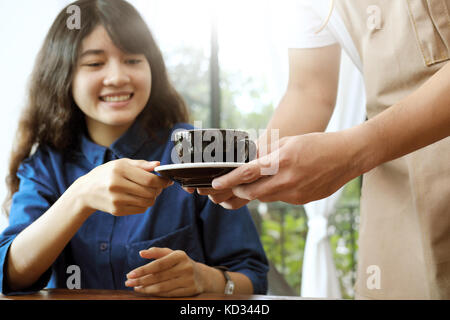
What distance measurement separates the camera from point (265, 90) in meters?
3.96

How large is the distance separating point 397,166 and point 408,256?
0.68 ft

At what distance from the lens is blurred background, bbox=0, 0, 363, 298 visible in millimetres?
2072

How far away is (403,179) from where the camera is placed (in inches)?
41.3

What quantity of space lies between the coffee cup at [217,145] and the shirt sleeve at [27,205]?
556 mm

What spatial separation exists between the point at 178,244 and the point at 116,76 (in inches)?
20.8

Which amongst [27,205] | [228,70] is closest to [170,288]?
[27,205]

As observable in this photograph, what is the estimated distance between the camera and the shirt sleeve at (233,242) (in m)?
1.32

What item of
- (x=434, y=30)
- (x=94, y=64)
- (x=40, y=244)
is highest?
(x=94, y=64)

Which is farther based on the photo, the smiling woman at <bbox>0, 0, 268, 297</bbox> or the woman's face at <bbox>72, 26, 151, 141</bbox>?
the woman's face at <bbox>72, 26, 151, 141</bbox>

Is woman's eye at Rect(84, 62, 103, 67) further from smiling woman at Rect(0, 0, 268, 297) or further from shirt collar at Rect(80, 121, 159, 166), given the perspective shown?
shirt collar at Rect(80, 121, 159, 166)

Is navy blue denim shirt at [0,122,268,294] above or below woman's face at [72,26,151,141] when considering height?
below

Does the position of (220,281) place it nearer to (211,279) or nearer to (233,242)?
(211,279)

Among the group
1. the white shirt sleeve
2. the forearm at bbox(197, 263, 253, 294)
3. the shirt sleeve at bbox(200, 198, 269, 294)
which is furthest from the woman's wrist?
the white shirt sleeve

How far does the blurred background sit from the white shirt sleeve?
0.81 meters
